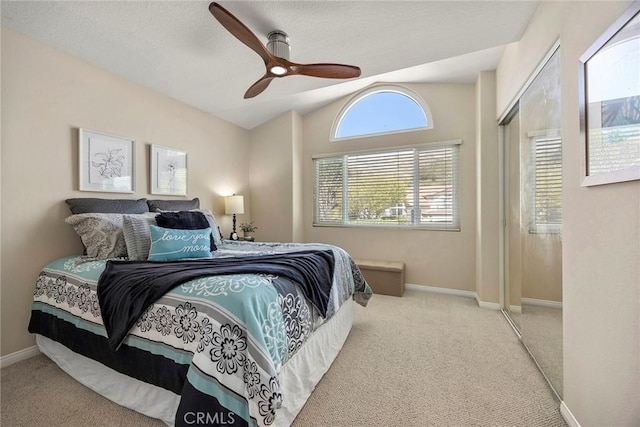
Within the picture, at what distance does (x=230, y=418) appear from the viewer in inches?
43.2

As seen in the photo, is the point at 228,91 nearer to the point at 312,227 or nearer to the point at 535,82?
the point at 312,227

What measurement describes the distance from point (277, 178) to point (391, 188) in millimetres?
1863

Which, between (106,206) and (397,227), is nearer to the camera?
(106,206)

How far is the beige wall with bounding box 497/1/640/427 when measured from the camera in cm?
96

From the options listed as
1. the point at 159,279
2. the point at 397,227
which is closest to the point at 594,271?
the point at 159,279

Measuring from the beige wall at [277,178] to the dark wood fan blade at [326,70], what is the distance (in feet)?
7.19

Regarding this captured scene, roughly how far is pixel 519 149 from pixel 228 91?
3.08m

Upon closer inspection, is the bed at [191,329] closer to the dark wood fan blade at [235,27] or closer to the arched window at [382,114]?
the dark wood fan blade at [235,27]

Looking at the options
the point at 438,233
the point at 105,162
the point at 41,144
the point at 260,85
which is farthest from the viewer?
the point at 438,233

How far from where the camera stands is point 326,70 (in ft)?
6.61

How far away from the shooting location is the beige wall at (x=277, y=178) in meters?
4.24

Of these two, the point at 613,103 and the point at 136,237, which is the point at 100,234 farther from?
the point at 613,103

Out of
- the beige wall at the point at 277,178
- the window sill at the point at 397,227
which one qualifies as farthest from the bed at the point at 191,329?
the beige wall at the point at 277,178

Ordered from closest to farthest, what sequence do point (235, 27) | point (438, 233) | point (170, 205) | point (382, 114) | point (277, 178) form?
1. point (235, 27)
2. point (170, 205)
3. point (438, 233)
4. point (382, 114)
5. point (277, 178)
